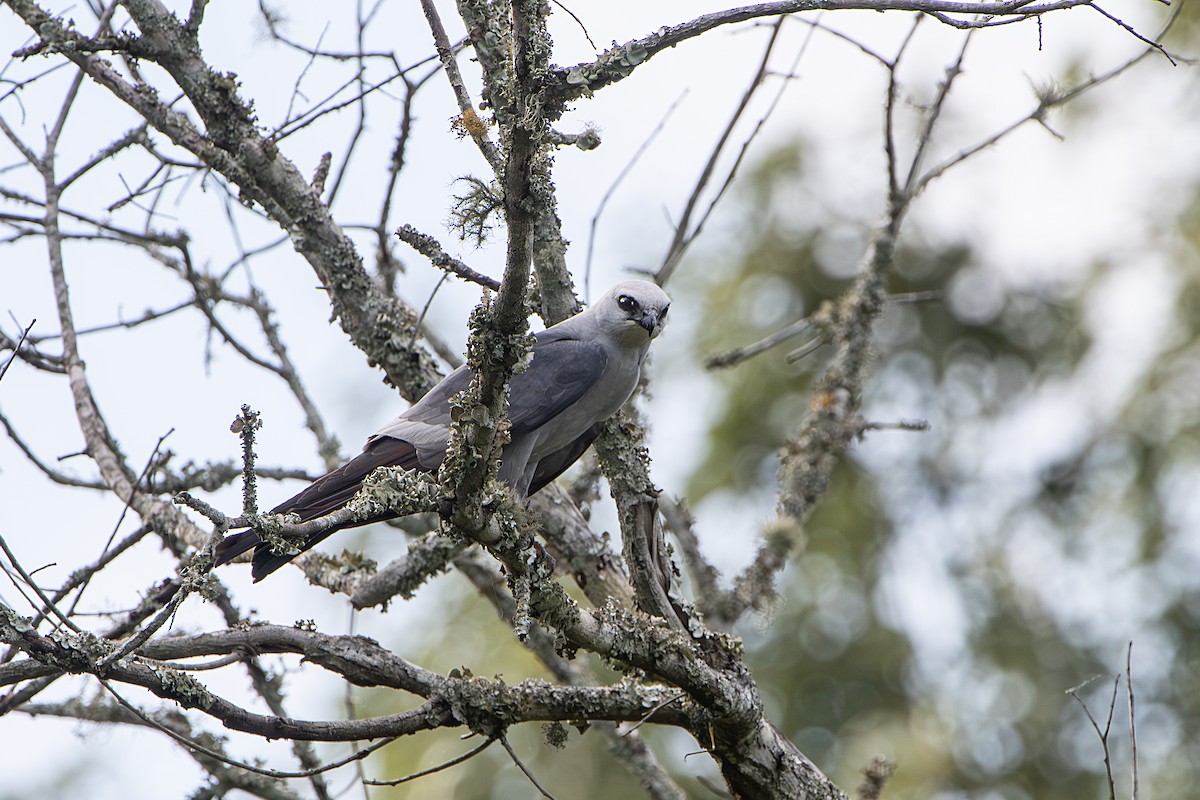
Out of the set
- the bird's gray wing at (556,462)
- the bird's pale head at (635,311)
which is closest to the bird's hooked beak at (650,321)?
the bird's pale head at (635,311)

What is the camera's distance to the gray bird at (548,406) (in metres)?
3.88

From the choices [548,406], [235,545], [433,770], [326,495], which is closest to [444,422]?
[548,406]

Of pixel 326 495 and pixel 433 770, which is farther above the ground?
pixel 326 495

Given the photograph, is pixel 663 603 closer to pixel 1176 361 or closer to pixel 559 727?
pixel 559 727

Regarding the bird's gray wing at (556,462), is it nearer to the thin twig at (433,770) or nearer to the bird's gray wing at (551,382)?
the bird's gray wing at (551,382)

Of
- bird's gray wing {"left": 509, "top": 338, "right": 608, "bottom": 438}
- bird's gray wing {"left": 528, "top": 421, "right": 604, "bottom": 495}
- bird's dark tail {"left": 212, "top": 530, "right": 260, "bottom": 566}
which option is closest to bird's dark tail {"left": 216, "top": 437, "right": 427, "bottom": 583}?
bird's dark tail {"left": 212, "top": 530, "right": 260, "bottom": 566}

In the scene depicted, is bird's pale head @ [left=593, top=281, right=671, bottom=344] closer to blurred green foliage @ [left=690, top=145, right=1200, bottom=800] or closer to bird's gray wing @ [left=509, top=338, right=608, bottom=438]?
bird's gray wing @ [left=509, top=338, right=608, bottom=438]

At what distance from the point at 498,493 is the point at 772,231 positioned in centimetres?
646

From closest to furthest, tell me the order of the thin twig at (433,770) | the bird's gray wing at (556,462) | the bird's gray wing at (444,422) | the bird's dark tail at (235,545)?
the thin twig at (433,770) → the bird's dark tail at (235,545) → the bird's gray wing at (444,422) → the bird's gray wing at (556,462)

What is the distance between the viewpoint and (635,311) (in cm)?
457

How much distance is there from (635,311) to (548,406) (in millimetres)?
705

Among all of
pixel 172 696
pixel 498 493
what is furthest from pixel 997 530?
pixel 172 696

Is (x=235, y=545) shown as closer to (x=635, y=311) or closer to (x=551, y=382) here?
(x=551, y=382)

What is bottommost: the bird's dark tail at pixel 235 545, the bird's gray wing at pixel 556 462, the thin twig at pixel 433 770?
the thin twig at pixel 433 770
